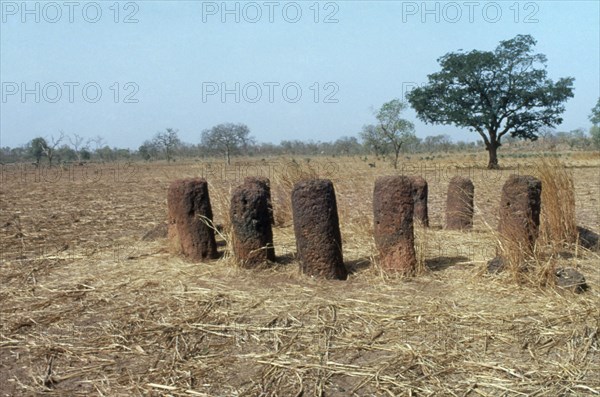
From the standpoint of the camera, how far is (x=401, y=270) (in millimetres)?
5121

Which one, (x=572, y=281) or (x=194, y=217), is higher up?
(x=194, y=217)

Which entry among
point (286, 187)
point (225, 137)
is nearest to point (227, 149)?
point (225, 137)

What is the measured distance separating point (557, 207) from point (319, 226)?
3076mm

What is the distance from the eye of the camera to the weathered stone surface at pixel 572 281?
177 inches

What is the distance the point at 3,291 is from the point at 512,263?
15.7 ft

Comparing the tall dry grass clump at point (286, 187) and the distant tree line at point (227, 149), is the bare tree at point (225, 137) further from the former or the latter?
the tall dry grass clump at point (286, 187)

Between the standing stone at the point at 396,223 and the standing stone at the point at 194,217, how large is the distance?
2029 mm

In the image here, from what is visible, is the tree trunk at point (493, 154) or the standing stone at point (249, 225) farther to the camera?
the tree trunk at point (493, 154)

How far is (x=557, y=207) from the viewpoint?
6.20m

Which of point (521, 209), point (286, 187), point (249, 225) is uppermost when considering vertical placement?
point (286, 187)

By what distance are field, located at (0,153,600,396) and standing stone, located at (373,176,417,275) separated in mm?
161

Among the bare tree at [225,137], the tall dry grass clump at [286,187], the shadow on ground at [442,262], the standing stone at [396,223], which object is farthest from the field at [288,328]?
the bare tree at [225,137]

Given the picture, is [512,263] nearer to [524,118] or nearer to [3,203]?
[3,203]

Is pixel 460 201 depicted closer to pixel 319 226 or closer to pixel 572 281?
pixel 572 281
